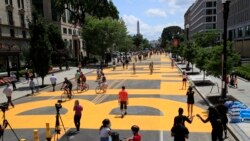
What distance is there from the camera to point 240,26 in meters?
85.2

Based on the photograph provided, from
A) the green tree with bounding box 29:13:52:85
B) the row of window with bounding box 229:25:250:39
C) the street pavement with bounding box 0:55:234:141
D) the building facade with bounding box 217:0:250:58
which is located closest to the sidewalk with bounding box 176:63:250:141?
the street pavement with bounding box 0:55:234:141

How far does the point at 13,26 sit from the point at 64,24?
26222 mm

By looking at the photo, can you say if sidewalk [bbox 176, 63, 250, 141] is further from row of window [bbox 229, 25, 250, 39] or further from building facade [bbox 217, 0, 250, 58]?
row of window [bbox 229, 25, 250, 39]

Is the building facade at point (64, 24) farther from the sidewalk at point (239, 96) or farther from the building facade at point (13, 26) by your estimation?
the sidewalk at point (239, 96)

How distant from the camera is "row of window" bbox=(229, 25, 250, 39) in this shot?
7919cm

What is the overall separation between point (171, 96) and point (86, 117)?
921 centimetres

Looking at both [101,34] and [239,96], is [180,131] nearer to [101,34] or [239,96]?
[239,96]

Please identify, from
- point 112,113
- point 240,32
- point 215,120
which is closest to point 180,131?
point 215,120

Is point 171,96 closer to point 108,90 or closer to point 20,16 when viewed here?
point 108,90

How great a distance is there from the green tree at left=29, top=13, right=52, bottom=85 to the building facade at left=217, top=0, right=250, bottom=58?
4457 centimetres

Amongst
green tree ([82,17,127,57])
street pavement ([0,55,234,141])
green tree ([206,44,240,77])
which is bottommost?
street pavement ([0,55,234,141])

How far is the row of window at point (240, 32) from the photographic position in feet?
260

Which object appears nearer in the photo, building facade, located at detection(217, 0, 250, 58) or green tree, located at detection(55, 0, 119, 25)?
building facade, located at detection(217, 0, 250, 58)

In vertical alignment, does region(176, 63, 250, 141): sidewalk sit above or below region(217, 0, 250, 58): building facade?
below
